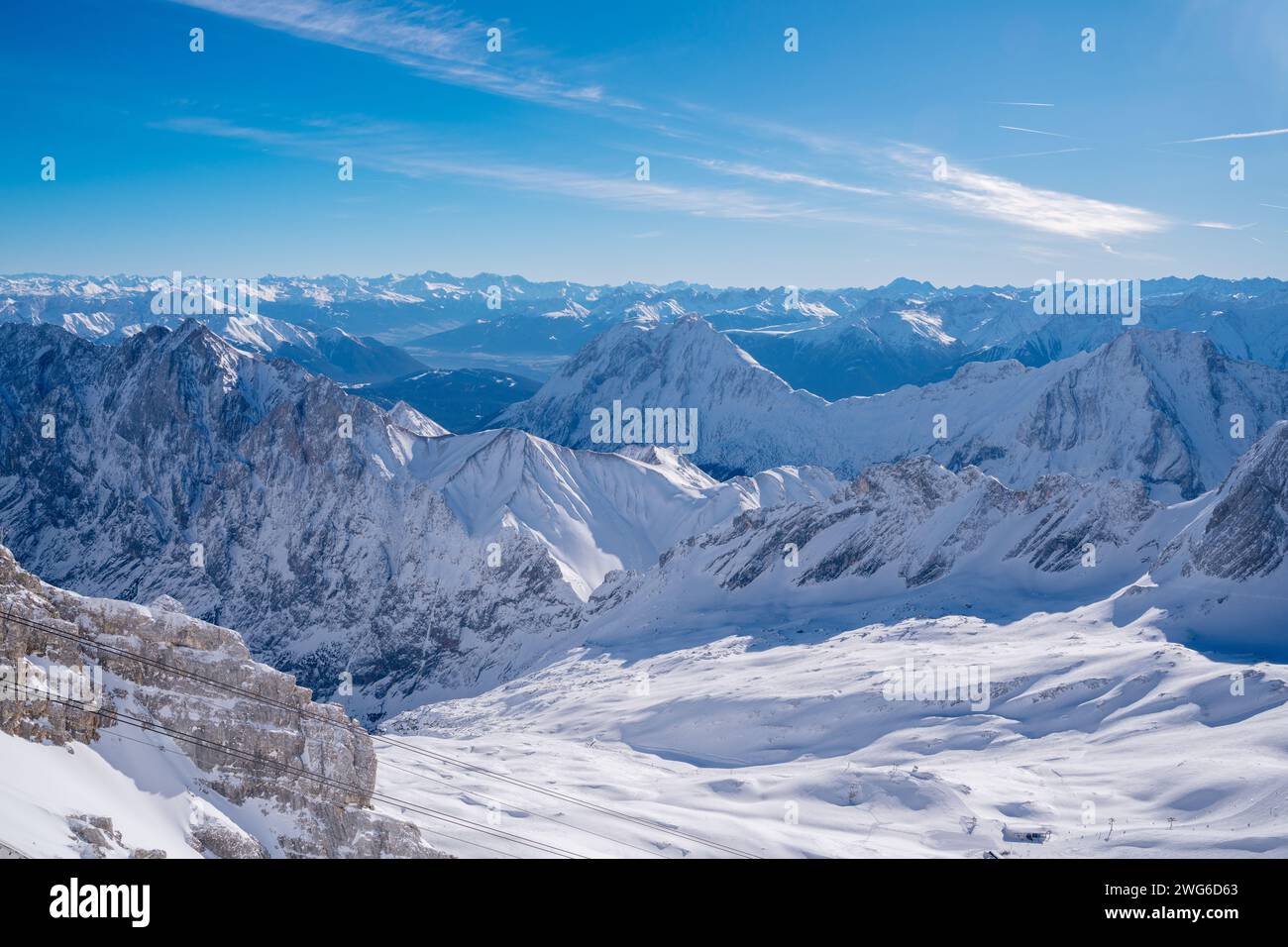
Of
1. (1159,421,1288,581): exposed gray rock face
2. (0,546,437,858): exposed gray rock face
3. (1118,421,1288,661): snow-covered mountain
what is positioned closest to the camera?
(0,546,437,858): exposed gray rock face

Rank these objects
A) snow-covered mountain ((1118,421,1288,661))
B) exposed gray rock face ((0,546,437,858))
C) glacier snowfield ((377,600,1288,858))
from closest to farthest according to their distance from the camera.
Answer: exposed gray rock face ((0,546,437,858)) → glacier snowfield ((377,600,1288,858)) → snow-covered mountain ((1118,421,1288,661))


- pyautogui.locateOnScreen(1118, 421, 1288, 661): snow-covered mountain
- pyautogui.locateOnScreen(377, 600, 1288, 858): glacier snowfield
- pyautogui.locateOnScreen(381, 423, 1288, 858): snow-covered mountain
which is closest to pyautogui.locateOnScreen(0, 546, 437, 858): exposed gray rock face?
pyautogui.locateOnScreen(377, 600, 1288, 858): glacier snowfield

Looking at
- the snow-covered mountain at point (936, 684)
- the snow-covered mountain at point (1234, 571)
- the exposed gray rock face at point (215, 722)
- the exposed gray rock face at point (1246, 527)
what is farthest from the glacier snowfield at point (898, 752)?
the exposed gray rock face at point (1246, 527)

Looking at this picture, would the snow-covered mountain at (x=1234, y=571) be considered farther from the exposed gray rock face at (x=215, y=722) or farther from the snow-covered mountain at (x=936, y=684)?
the exposed gray rock face at (x=215, y=722)

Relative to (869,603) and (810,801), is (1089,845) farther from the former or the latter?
(869,603)

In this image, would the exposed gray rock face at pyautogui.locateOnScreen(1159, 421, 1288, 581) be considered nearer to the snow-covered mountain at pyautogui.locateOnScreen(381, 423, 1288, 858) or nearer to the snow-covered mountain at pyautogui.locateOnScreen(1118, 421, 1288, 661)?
the snow-covered mountain at pyautogui.locateOnScreen(1118, 421, 1288, 661)

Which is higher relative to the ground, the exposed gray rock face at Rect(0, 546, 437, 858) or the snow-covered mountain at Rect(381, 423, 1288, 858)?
the exposed gray rock face at Rect(0, 546, 437, 858)

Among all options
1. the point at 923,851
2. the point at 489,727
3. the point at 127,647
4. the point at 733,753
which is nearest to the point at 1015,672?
the point at 733,753

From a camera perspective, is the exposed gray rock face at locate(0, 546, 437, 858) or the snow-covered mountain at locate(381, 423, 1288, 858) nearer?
the exposed gray rock face at locate(0, 546, 437, 858)

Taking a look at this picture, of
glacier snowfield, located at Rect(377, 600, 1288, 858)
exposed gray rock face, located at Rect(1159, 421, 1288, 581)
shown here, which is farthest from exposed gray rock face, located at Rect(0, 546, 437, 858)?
exposed gray rock face, located at Rect(1159, 421, 1288, 581)
